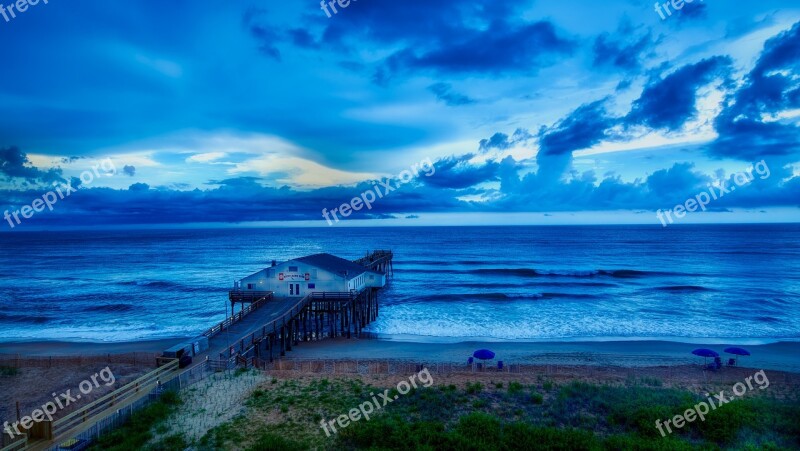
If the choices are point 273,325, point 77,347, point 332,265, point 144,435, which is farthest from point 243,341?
point 77,347

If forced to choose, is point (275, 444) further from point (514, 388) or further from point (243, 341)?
point (243, 341)

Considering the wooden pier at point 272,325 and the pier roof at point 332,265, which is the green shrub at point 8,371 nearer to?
the wooden pier at point 272,325

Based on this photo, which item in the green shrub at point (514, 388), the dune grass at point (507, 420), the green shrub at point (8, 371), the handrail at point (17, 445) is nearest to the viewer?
the handrail at point (17, 445)

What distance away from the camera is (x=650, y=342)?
3366 centimetres

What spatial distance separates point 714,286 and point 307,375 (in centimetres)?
5543

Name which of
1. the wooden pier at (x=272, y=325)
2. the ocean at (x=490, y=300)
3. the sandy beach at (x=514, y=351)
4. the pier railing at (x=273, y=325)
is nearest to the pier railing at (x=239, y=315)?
the wooden pier at (x=272, y=325)

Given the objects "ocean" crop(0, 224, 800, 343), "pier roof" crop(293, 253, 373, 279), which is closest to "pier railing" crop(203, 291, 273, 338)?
"pier roof" crop(293, 253, 373, 279)

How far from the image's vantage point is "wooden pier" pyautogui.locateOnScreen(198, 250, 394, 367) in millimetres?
25433

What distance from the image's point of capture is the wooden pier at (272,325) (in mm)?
25433

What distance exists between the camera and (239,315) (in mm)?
31812

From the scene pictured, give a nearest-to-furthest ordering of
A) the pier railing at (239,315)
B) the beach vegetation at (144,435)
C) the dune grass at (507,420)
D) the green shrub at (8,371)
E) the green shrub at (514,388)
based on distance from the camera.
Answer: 1. the beach vegetation at (144,435)
2. the dune grass at (507,420)
3. the green shrub at (514,388)
4. the green shrub at (8,371)
5. the pier railing at (239,315)

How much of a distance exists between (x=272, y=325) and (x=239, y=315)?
149 inches

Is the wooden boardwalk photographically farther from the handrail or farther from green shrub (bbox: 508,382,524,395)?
green shrub (bbox: 508,382,524,395)

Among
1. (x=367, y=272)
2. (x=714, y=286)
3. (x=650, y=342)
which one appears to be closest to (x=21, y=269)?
(x=367, y=272)
